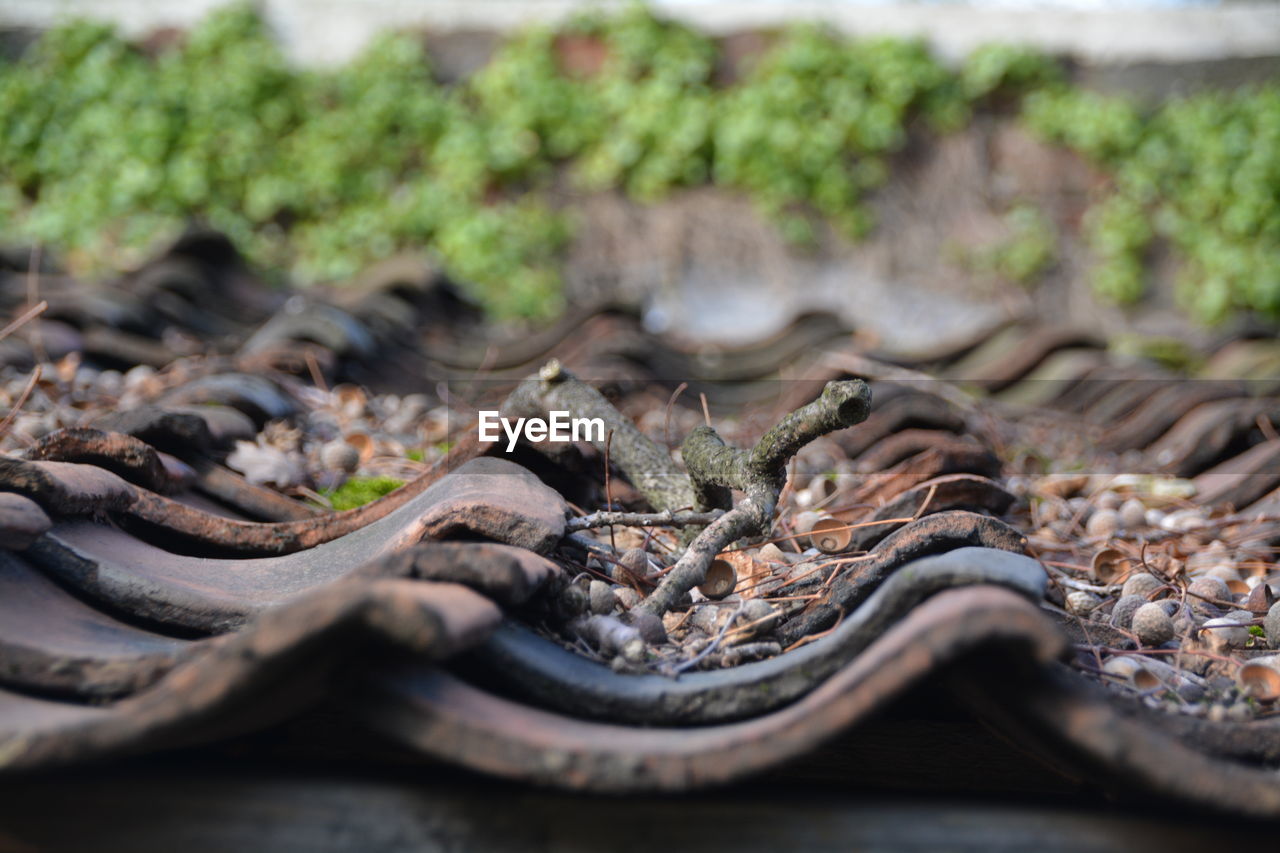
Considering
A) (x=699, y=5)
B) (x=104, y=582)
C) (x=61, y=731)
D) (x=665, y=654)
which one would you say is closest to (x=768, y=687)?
(x=665, y=654)

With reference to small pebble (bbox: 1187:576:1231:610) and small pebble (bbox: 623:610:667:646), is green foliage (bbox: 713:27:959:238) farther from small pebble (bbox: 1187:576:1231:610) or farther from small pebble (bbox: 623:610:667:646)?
small pebble (bbox: 623:610:667:646)

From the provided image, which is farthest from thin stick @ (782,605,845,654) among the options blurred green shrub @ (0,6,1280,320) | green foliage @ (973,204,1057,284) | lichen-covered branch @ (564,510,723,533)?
green foliage @ (973,204,1057,284)

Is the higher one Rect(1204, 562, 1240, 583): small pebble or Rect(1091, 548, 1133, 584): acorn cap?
Rect(1091, 548, 1133, 584): acorn cap

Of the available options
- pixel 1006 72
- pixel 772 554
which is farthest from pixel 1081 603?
pixel 1006 72

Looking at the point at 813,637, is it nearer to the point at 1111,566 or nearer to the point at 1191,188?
the point at 1111,566

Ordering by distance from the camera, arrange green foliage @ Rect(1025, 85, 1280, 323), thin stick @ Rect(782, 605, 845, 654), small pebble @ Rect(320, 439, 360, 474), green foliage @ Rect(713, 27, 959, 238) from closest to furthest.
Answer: thin stick @ Rect(782, 605, 845, 654) → small pebble @ Rect(320, 439, 360, 474) → green foliage @ Rect(1025, 85, 1280, 323) → green foliage @ Rect(713, 27, 959, 238)

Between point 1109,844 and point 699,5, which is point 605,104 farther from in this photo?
point 1109,844
